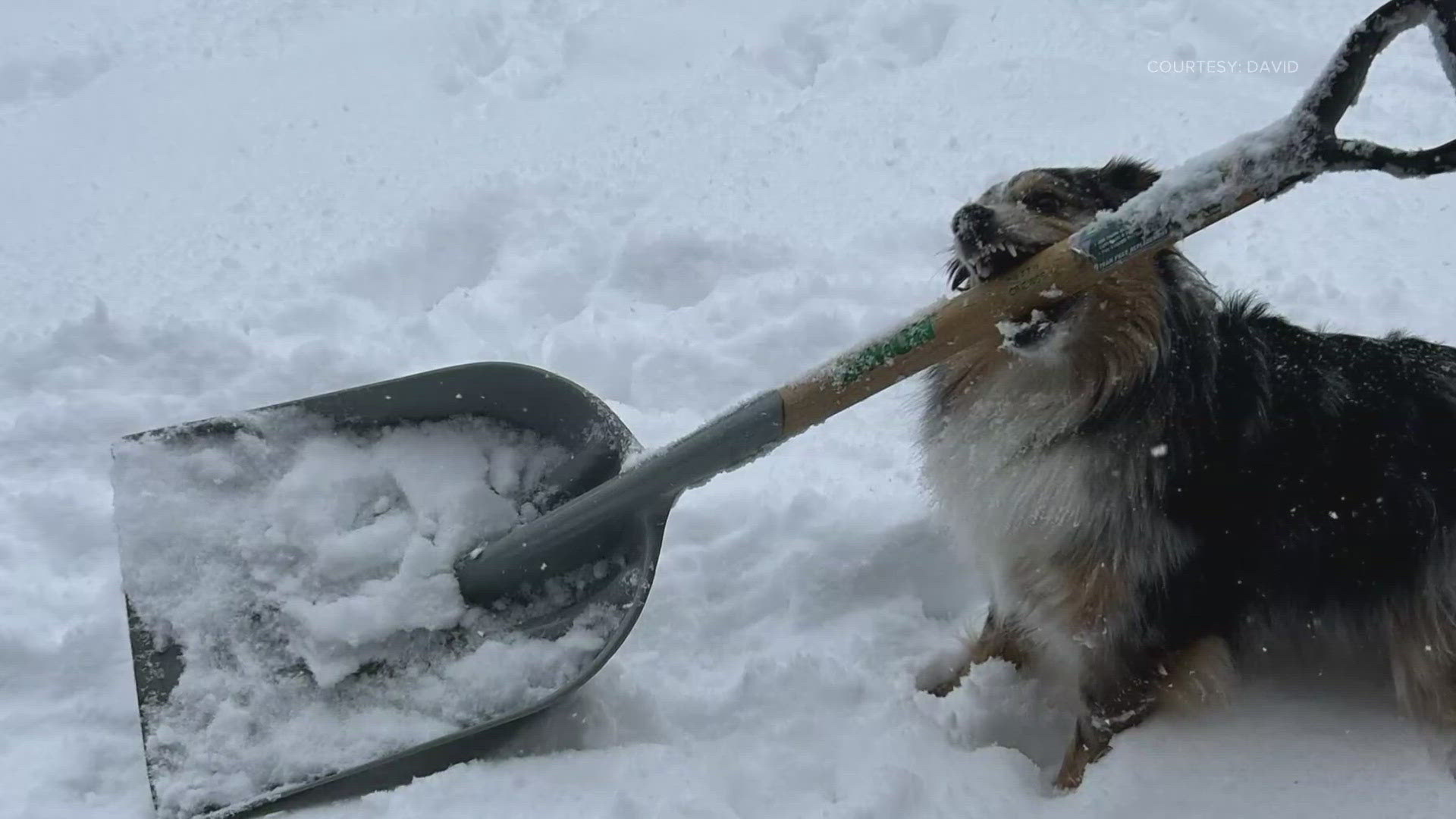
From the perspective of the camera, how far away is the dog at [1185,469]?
239cm

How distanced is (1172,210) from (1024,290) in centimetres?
33

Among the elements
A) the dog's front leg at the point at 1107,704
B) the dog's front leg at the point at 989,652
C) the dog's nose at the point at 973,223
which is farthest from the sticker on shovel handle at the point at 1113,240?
the dog's front leg at the point at 989,652

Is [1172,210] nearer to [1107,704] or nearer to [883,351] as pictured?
[883,351]

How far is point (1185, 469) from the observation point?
8.00 ft

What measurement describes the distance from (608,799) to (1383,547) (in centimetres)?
185

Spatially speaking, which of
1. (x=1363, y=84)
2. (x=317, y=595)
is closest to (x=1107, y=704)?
(x=1363, y=84)

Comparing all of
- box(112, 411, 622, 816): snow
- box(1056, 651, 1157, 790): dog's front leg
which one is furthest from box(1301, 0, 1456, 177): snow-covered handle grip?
box(112, 411, 622, 816): snow

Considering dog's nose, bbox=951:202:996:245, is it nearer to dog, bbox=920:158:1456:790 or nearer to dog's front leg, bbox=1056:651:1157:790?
dog, bbox=920:158:1456:790

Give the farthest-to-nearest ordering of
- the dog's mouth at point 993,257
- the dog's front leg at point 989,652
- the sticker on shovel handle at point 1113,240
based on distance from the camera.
A: the dog's front leg at point 989,652, the dog's mouth at point 993,257, the sticker on shovel handle at point 1113,240

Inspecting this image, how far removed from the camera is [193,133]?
16.2 feet

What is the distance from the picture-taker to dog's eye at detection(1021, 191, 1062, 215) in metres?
2.47

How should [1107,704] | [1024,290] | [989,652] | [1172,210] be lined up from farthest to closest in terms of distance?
[989,652], [1107,704], [1024,290], [1172,210]

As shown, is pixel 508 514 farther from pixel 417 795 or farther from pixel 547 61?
pixel 547 61

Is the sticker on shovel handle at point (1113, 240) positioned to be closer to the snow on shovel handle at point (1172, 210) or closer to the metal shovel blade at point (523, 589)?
the snow on shovel handle at point (1172, 210)
